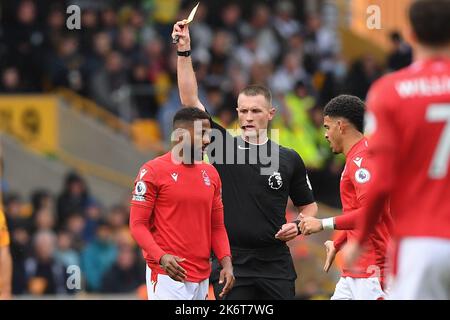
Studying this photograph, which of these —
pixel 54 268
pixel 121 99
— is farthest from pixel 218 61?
pixel 54 268

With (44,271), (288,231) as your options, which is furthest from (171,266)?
(44,271)

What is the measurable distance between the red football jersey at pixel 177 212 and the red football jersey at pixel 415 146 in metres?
2.51

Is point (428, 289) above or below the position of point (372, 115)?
below

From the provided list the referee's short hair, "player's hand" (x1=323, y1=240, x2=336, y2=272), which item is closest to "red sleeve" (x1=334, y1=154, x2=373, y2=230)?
"player's hand" (x1=323, y1=240, x2=336, y2=272)

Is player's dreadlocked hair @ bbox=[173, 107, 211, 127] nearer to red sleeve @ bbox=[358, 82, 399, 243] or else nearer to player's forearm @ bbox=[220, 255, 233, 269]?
player's forearm @ bbox=[220, 255, 233, 269]

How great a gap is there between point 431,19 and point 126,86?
548 inches

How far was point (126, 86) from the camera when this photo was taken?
1944 centimetres

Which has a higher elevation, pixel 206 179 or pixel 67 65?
pixel 67 65

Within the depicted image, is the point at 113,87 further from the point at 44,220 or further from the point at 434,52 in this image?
the point at 434,52
